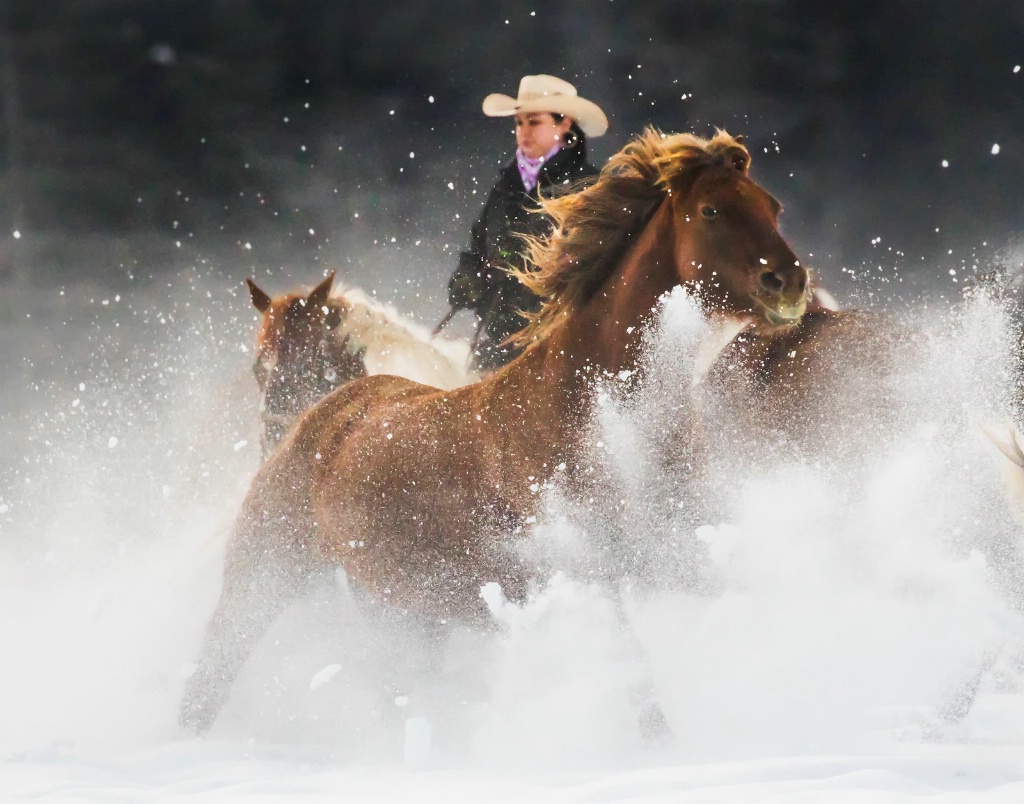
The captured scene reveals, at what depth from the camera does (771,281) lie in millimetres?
2006

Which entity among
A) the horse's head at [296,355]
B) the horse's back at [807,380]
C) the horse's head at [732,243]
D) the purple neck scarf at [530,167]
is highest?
the purple neck scarf at [530,167]

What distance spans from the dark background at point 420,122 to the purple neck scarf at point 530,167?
254 millimetres

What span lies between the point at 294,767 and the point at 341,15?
253cm

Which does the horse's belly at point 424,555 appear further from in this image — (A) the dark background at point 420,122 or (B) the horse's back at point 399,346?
(A) the dark background at point 420,122

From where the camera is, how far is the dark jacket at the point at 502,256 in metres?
2.76

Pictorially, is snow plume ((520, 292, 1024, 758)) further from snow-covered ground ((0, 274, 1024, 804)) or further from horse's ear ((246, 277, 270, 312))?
horse's ear ((246, 277, 270, 312))

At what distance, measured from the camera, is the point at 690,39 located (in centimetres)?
322

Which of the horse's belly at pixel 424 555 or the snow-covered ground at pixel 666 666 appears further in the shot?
the horse's belly at pixel 424 555

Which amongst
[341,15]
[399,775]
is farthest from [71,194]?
[399,775]

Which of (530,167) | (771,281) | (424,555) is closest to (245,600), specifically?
(424,555)

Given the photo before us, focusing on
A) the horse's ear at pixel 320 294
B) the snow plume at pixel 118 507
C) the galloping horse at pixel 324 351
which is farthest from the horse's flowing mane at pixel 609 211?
the snow plume at pixel 118 507

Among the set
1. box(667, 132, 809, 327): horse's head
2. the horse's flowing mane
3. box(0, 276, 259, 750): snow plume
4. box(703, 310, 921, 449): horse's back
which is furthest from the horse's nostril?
box(0, 276, 259, 750): snow plume

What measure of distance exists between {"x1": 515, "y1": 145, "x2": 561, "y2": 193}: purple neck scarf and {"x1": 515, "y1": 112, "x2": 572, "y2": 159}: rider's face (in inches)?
0.9

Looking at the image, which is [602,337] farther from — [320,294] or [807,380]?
[320,294]
